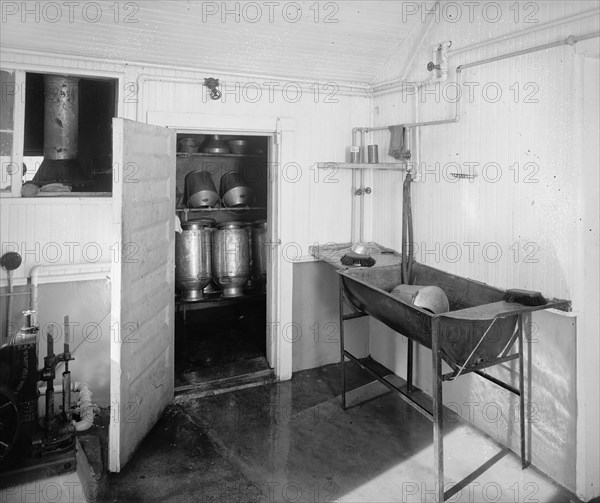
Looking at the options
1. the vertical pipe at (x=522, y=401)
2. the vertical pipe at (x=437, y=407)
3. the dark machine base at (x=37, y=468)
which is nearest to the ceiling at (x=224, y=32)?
the vertical pipe at (x=437, y=407)

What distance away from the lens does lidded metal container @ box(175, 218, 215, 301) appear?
482 cm

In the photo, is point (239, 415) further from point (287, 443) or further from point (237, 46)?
point (237, 46)

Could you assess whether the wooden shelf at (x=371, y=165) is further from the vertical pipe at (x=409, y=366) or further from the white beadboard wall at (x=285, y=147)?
the vertical pipe at (x=409, y=366)

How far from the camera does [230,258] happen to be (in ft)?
16.7

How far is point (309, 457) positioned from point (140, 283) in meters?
1.68

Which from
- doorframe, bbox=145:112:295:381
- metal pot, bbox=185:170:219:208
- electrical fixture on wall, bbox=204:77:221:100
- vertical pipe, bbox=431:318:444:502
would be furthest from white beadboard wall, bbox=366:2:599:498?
metal pot, bbox=185:170:219:208

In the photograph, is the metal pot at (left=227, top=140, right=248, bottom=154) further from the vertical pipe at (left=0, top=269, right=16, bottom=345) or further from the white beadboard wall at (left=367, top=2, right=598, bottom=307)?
the vertical pipe at (left=0, top=269, right=16, bottom=345)

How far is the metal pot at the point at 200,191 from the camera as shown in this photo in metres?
4.93

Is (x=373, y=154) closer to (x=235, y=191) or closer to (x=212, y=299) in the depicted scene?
(x=235, y=191)

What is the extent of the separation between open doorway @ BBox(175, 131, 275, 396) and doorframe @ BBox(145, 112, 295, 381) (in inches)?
6.8

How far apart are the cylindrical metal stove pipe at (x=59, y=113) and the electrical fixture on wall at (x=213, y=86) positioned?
3.34 ft

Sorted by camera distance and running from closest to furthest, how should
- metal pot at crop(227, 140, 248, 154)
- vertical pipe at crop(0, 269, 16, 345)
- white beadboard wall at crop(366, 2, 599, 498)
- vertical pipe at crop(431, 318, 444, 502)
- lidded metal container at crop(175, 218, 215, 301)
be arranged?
vertical pipe at crop(431, 318, 444, 502) → white beadboard wall at crop(366, 2, 599, 498) → vertical pipe at crop(0, 269, 16, 345) → lidded metal container at crop(175, 218, 215, 301) → metal pot at crop(227, 140, 248, 154)

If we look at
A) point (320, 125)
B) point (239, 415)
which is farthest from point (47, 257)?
point (320, 125)

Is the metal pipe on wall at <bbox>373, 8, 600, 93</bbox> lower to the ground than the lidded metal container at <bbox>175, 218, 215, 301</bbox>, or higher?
higher
